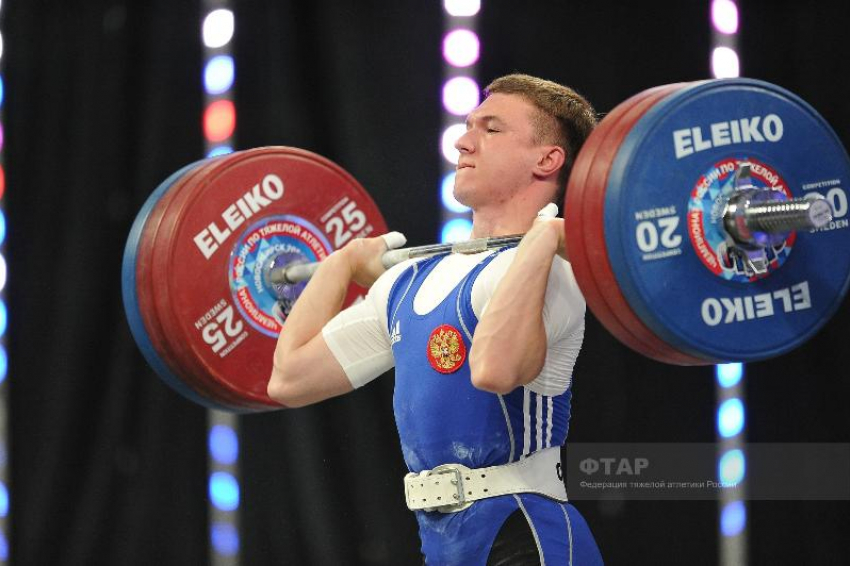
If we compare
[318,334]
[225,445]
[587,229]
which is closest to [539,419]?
[587,229]

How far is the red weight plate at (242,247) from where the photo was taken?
11.0 feet

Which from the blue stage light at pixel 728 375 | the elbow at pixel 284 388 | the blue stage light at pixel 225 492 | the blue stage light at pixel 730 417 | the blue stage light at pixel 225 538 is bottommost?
the blue stage light at pixel 225 538

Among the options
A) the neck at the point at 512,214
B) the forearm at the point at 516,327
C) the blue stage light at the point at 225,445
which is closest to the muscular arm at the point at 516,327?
the forearm at the point at 516,327

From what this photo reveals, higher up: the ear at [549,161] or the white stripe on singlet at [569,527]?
the ear at [549,161]

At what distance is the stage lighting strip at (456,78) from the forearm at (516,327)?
192 cm

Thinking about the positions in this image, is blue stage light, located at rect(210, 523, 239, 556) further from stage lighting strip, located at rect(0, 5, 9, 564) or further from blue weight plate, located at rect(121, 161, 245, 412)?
blue weight plate, located at rect(121, 161, 245, 412)

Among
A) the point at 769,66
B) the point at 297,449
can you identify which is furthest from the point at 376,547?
the point at 769,66

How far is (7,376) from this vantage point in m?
4.55

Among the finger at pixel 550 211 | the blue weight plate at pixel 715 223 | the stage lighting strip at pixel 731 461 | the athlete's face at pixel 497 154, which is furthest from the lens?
the stage lighting strip at pixel 731 461

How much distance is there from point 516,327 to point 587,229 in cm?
24

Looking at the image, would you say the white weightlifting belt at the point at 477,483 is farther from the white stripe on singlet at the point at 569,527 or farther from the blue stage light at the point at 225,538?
the blue stage light at the point at 225,538

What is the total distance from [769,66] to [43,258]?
2.62 meters

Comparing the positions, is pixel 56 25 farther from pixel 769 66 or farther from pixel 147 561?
pixel 769 66

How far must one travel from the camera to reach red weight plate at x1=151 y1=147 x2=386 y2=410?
334 cm
